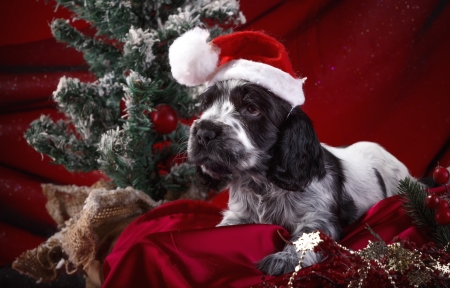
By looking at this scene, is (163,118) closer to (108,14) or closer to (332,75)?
(108,14)

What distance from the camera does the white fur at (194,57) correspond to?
6.86ft

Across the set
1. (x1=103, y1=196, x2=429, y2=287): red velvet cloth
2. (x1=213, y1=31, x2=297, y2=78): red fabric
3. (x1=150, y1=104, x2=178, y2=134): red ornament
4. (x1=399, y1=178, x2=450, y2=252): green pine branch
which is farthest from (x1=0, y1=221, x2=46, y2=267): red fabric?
(x1=399, y1=178, x2=450, y2=252): green pine branch

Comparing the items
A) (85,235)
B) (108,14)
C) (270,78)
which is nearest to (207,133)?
(270,78)

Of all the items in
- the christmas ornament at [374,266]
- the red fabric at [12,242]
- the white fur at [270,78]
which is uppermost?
the white fur at [270,78]

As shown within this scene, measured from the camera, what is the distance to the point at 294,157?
1963 mm

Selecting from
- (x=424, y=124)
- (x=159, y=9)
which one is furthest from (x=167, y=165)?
(x=424, y=124)

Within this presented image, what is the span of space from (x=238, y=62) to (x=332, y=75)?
Result: 176 centimetres

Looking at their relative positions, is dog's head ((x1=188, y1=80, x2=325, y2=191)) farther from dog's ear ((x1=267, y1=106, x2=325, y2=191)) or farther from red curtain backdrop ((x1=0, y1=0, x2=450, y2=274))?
red curtain backdrop ((x1=0, y1=0, x2=450, y2=274))

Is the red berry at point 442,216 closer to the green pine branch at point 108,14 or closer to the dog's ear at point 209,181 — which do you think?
the dog's ear at point 209,181

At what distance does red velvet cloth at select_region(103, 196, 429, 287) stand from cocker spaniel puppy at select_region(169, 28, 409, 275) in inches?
3.6

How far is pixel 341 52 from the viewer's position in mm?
3562

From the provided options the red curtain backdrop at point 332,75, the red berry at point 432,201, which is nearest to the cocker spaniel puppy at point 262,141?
the red berry at point 432,201

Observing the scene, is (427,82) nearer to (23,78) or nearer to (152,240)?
(152,240)

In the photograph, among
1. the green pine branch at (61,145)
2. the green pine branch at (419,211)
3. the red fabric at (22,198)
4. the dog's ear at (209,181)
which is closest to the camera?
the green pine branch at (419,211)
